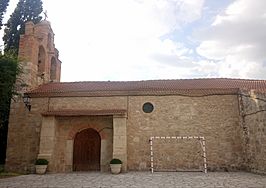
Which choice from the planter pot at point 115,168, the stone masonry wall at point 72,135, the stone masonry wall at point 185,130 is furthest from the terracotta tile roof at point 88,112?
the planter pot at point 115,168

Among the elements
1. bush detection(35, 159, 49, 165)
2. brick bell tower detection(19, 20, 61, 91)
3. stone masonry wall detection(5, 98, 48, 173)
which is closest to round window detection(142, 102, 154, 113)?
stone masonry wall detection(5, 98, 48, 173)

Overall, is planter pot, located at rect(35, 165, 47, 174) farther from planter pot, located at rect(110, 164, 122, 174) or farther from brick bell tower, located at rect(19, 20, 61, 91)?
brick bell tower, located at rect(19, 20, 61, 91)

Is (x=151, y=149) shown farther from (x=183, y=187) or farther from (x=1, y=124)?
(x=1, y=124)

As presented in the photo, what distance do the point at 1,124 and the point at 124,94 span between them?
8.88m

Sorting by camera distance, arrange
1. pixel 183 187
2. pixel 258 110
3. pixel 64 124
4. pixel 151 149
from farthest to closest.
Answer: pixel 64 124 → pixel 151 149 → pixel 258 110 → pixel 183 187

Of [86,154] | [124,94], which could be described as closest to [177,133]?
[124,94]

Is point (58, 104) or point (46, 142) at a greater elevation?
point (58, 104)

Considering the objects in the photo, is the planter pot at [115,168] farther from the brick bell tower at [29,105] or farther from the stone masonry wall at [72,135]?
the brick bell tower at [29,105]

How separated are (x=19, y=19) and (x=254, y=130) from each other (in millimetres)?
17922

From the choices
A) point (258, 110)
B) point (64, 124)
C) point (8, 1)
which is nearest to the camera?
point (258, 110)

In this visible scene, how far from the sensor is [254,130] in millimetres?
12539

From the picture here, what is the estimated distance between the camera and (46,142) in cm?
1369

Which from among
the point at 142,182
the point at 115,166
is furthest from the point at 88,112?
the point at 142,182

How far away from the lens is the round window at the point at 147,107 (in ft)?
47.6
